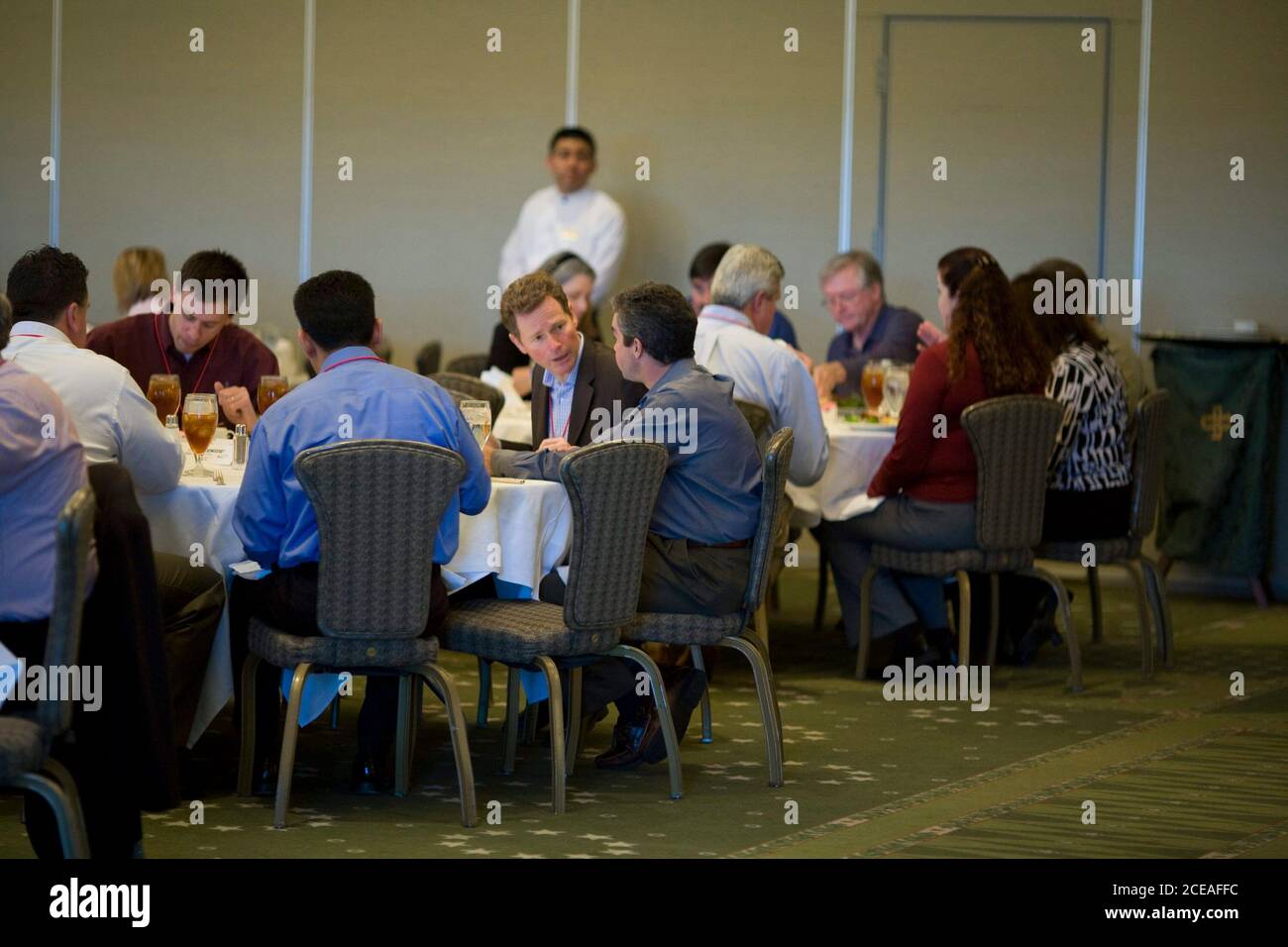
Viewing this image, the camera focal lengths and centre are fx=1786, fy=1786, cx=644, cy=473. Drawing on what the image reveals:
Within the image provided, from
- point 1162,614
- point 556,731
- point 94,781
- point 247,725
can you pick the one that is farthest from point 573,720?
point 1162,614

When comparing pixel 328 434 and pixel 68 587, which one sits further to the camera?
pixel 328 434

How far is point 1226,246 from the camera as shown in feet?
28.2

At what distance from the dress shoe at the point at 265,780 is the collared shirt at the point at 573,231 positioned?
4.69 metres

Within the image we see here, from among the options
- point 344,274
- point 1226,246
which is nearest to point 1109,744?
point 344,274

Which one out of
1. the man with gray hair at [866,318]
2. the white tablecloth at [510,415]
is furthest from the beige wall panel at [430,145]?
the man with gray hair at [866,318]

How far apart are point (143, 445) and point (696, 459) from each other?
1388 mm

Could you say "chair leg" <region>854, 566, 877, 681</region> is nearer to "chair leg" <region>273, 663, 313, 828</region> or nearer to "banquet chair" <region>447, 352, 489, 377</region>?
"banquet chair" <region>447, 352, 489, 377</region>

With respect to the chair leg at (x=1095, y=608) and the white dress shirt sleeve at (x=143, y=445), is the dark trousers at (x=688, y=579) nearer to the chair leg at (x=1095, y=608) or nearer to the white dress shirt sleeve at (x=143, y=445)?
the white dress shirt sleeve at (x=143, y=445)

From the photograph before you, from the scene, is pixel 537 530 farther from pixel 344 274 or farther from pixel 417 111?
pixel 417 111

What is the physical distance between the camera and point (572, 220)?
29.2ft

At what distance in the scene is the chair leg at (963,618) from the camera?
594 cm

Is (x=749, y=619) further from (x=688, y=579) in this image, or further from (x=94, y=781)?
(x=94, y=781)

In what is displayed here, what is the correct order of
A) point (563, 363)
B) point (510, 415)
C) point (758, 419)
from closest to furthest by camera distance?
point (563, 363)
point (758, 419)
point (510, 415)
